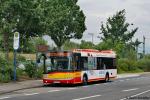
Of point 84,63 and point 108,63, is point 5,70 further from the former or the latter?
point 108,63

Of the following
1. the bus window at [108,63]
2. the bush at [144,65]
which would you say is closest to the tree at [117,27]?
the bush at [144,65]

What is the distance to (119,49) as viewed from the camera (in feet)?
257

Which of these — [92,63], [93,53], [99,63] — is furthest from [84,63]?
[99,63]

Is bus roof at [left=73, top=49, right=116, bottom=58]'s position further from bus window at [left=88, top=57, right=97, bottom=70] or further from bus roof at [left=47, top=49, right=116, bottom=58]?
bus window at [left=88, top=57, right=97, bottom=70]

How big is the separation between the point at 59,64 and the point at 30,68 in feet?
16.9

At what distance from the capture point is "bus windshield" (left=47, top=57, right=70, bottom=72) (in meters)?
33.0

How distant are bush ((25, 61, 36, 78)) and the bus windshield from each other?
15.3 ft

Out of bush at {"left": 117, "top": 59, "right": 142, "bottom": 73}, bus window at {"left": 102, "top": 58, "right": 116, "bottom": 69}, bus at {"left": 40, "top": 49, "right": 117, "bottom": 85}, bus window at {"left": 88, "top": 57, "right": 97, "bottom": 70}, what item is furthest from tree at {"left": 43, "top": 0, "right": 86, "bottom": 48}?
bus at {"left": 40, "top": 49, "right": 117, "bottom": 85}

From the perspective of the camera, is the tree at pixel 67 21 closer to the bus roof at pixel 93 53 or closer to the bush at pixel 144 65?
the bush at pixel 144 65

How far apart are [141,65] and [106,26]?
2084cm

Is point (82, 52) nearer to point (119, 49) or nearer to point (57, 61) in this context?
point (57, 61)

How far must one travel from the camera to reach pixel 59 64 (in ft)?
109

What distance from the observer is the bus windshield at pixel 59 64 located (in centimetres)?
3300

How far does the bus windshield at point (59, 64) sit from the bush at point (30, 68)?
15.3 feet
